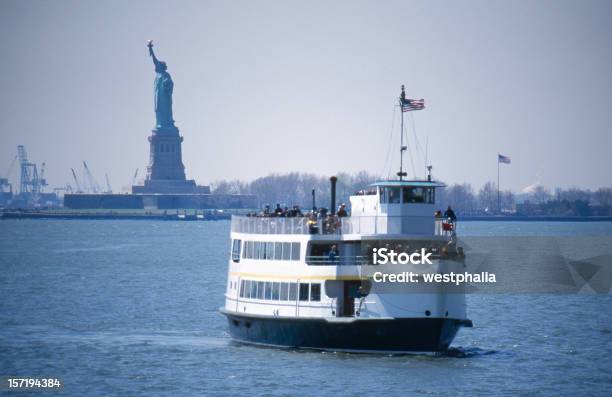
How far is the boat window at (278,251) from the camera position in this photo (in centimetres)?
5444

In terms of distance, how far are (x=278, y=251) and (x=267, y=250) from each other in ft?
2.85

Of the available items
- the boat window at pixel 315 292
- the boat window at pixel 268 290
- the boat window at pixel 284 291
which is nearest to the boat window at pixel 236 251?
the boat window at pixel 268 290

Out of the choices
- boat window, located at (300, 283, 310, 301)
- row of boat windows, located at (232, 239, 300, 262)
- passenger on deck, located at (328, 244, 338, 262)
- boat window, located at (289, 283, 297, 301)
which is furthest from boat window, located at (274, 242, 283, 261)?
passenger on deck, located at (328, 244, 338, 262)

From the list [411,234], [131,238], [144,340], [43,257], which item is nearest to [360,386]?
[411,234]

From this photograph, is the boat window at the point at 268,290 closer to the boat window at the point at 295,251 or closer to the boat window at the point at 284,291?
the boat window at the point at 284,291

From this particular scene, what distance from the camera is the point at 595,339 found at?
62.9 metres

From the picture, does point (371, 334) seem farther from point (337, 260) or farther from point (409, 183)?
point (409, 183)

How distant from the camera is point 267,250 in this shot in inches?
2179

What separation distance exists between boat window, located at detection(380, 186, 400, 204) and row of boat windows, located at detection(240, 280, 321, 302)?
14.4 ft

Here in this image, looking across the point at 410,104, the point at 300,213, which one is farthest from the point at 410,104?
the point at 300,213

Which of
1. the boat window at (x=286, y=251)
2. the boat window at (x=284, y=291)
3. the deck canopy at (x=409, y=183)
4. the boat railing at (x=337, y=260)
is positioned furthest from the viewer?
the boat window at (x=286, y=251)

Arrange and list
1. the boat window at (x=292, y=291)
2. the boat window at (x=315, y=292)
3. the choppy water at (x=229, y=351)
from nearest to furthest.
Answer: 1. the choppy water at (x=229, y=351)
2. the boat window at (x=315, y=292)
3. the boat window at (x=292, y=291)

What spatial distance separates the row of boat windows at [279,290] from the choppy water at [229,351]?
88.7 inches

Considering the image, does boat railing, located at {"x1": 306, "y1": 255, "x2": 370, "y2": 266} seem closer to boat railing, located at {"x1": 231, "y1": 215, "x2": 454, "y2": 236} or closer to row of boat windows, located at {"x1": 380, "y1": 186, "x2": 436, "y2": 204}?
boat railing, located at {"x1": 231, "y1": 215, "x2": 454, "y2": 236}
